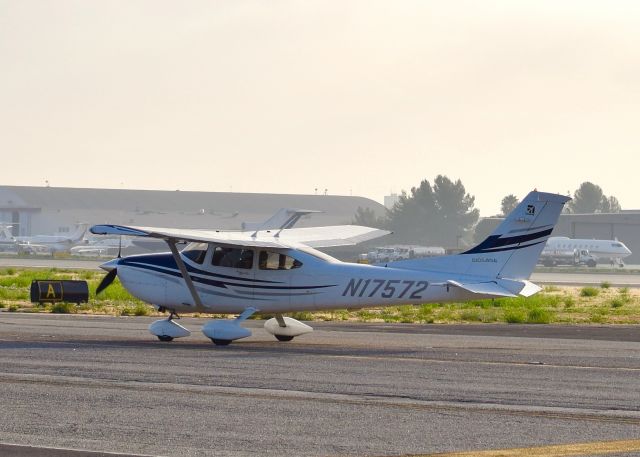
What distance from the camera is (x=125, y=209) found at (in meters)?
151

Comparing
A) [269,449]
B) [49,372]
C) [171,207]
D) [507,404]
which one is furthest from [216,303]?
[171,207]

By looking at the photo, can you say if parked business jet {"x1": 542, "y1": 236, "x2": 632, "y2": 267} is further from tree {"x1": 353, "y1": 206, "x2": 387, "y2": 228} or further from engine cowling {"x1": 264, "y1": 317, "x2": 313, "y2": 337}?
engine cowling {"x1": 264, "y1": 317, "x2": 313, "y2": 337}

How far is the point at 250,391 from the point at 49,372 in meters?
3.43

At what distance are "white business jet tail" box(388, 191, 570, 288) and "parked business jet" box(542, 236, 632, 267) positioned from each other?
89752 millimetres

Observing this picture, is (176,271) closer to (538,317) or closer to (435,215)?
(538,317)

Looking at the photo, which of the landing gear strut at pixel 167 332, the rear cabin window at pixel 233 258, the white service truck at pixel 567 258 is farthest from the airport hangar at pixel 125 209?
the landing gear strut at pixel 167 332

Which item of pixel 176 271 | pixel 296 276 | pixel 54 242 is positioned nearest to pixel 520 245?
pixel 296 276

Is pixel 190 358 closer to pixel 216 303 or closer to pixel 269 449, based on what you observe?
pixel 216 303

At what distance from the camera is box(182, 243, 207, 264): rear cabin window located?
941 inches

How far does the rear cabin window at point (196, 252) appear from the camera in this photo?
23906 mm

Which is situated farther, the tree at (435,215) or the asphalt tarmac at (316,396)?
the tree at (435,215)

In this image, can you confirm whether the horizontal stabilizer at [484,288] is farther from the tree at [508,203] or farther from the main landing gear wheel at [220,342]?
the tree at [508,203]

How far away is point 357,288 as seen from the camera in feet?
75.0

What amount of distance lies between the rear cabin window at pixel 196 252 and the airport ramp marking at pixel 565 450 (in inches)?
517
